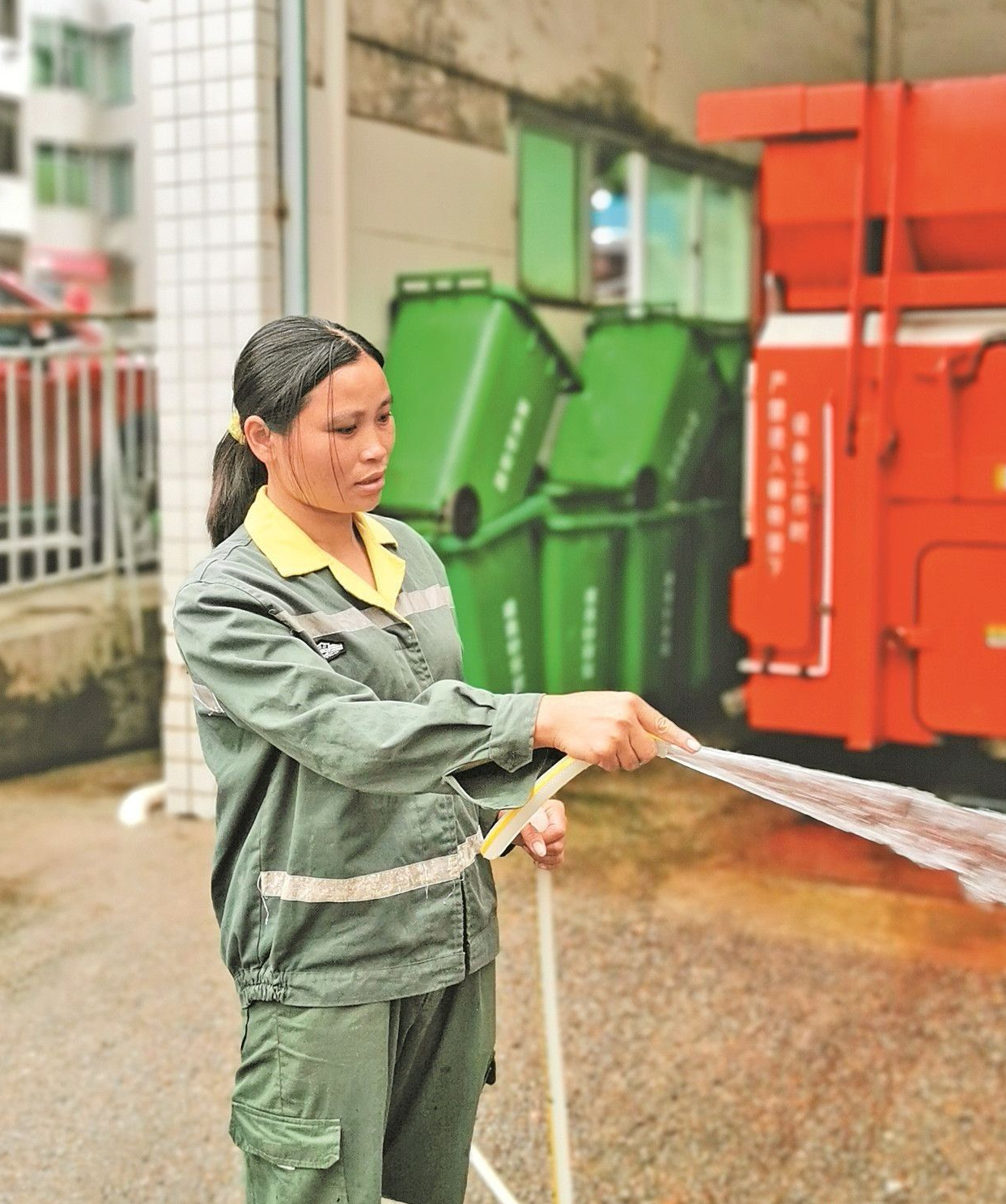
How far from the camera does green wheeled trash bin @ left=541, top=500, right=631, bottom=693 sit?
5004mm

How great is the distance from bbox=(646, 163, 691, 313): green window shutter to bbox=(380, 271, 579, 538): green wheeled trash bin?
46cm

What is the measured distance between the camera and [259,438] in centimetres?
185

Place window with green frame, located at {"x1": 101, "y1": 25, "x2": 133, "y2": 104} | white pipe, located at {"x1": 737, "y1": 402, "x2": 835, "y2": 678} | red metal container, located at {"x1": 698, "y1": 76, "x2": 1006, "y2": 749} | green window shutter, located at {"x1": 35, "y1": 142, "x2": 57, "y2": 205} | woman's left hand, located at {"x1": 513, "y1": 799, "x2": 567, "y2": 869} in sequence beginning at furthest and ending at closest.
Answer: green window shutter, located at {"x1": 35, "y1": 142, "x2": 57, "y2": 205}, window with green frame, located at {"x1": 101, "y1": 25, "x2": 133, "y2": 104}, white pipe, located at {"x1": 737, "y1": 402, "x2": 835, "y2": 678}, red metal container, located at {"x1": 698, "y1": 76, "x2": 1006, "y2": 749}, woman's left hand, located at {"x1": 513, "y1": 799, "x2": 567, "y2": 869}

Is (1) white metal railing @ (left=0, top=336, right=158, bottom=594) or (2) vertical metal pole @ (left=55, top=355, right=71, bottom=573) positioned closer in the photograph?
(1) white metal railing @ (left=0, top=336, right=158, bottom=594)

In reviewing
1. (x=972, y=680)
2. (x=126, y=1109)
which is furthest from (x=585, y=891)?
(x=126, y=1109)

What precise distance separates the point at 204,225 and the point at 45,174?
5.72 metres

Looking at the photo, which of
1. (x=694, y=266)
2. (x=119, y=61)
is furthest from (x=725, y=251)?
(x=119, y=61)

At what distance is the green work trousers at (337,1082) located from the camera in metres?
1.83

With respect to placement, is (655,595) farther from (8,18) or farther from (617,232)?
(8,18)

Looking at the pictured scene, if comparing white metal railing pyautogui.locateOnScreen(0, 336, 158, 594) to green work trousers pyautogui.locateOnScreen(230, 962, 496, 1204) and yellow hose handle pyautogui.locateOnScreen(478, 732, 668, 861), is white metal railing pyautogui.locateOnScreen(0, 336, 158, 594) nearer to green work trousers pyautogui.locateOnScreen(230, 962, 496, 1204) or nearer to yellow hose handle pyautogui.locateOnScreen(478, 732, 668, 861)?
green work trousers pyautogui.locateOnScreen(230, 962, 496, 1204)

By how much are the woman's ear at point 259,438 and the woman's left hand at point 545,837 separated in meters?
0.60

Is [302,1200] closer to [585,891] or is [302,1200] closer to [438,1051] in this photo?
[438,1051]

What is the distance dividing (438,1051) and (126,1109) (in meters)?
1.61

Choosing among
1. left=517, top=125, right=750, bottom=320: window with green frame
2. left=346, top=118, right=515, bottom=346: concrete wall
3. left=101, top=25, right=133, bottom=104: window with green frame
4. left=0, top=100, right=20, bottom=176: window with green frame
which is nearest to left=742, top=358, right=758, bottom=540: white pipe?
left=517, top=125, right=750, bottom=320: window with green frame
